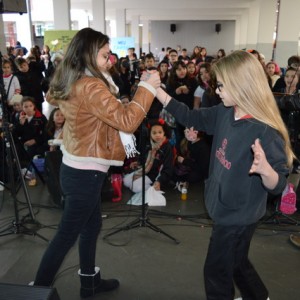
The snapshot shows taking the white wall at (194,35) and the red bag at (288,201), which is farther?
the white wall at (194,35)

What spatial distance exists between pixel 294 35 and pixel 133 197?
704 cm

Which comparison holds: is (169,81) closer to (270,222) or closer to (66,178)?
(270,222)

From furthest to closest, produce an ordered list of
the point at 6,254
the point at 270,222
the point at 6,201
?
the point at 6,201 < the point at 270,222 < the point at 6,254

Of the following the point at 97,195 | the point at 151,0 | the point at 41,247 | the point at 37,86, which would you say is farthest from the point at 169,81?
the point at 151,0

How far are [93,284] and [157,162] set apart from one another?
78.2 inches

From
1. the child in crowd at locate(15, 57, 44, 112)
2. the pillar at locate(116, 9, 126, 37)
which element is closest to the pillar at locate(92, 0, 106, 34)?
the pillar at locate(116, 9, 126, 37)

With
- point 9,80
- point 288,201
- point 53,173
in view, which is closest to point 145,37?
point 9,80

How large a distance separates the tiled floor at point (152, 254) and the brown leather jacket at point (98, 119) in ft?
3.28

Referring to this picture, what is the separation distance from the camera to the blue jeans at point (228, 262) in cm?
156

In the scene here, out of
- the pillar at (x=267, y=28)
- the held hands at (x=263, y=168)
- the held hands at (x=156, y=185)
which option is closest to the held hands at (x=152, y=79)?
the held hands at (x=263, y=168)

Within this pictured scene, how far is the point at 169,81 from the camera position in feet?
16.8

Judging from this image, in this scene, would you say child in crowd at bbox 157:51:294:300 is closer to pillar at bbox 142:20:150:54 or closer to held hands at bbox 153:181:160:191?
held hands at bbox 153:181:160:191

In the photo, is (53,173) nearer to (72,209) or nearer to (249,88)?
(72,209)

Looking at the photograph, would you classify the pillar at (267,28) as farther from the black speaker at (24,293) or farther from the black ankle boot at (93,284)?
the black speaker at (24,293)
